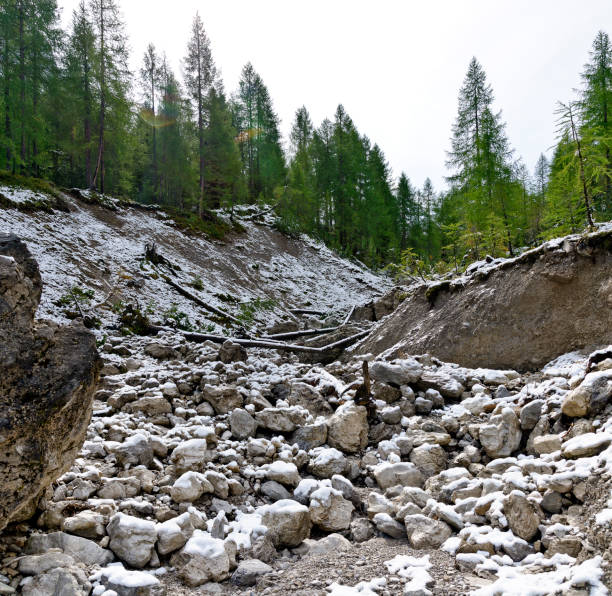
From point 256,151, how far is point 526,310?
38995 mm

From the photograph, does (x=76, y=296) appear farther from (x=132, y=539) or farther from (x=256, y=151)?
(x=256, y=151)

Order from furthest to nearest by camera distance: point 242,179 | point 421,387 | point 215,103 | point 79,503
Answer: point 242,179
point 215,103
point 421,387
point 79,503

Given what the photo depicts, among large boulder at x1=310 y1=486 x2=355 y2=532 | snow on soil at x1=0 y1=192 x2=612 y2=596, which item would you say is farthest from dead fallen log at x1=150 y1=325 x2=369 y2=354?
large boulder at x1=310 y1=486 x2=355 y2=532

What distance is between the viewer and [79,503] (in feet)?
10.3

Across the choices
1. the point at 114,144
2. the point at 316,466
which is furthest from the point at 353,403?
the point at 114,144

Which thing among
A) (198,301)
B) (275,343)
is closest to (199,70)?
(198,301)

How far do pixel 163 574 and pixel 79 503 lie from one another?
968 millimetres

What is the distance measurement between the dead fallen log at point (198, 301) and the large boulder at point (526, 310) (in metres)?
7.66

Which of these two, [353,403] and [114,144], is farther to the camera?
[114,144]

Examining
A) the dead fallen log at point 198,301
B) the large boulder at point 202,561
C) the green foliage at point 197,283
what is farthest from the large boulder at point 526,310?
the green foliage at point 197,283

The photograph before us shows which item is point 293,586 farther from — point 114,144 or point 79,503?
point 114,144

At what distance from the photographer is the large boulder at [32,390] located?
2.44m

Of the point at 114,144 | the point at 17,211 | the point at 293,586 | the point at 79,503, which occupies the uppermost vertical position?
the point at 114,144

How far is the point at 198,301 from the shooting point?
A: 14977 mm
